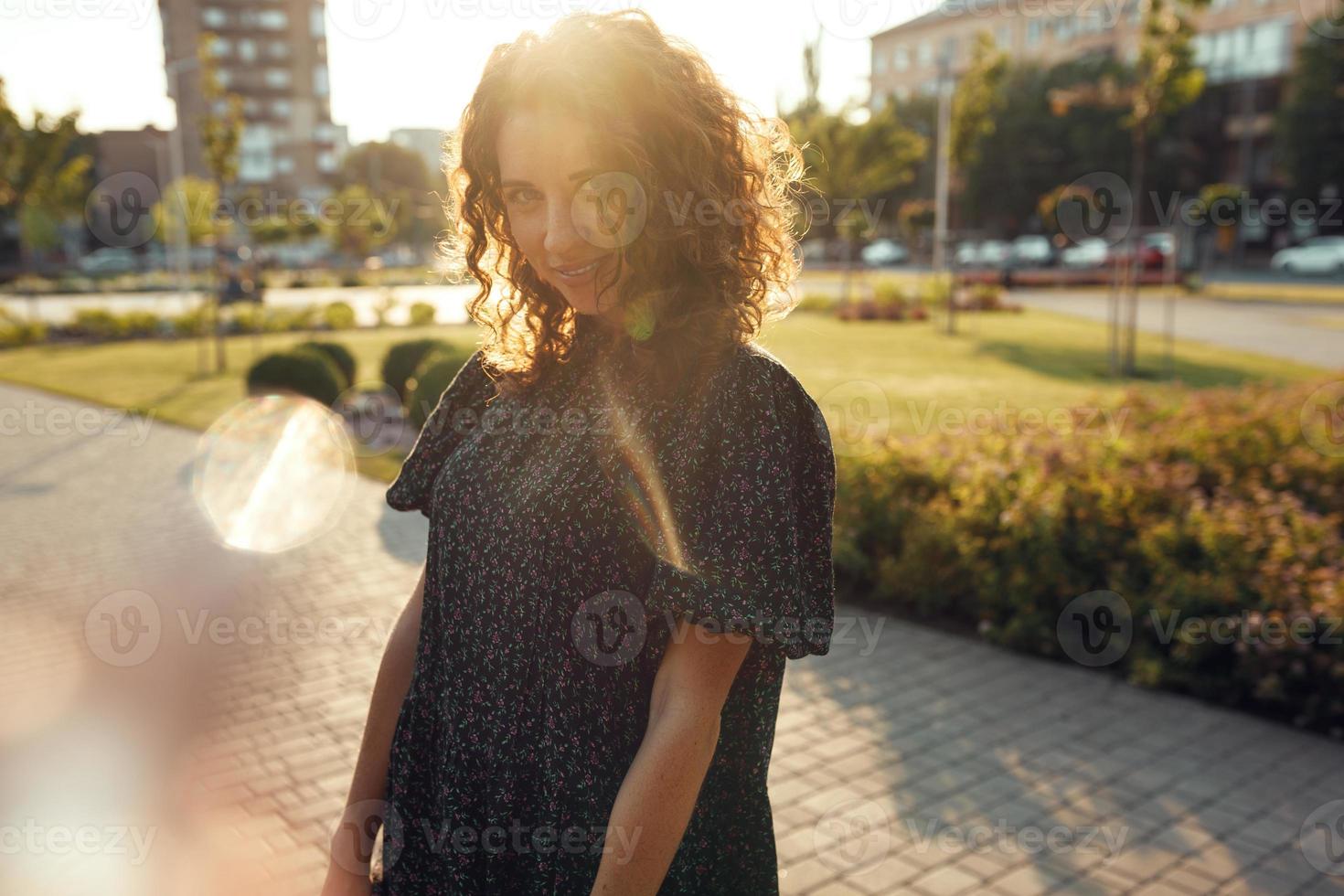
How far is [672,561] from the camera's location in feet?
4.92

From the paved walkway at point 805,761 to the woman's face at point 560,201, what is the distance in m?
2.76

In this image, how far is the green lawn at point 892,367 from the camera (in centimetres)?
1446

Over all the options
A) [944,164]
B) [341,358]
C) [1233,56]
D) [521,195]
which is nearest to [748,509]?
[521,195]

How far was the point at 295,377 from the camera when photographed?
548 inches

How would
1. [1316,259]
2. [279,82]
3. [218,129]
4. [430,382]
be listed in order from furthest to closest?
[279,82]
[1316,259]
[218,129]
[430,382]

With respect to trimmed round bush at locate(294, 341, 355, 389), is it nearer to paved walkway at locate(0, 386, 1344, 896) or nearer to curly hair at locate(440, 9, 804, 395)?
paved walkway at locate(0, 386, 1344, 896)

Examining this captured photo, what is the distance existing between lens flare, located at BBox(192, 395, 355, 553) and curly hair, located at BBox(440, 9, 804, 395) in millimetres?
7216

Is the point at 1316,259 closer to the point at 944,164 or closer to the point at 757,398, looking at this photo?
the point at 944,164

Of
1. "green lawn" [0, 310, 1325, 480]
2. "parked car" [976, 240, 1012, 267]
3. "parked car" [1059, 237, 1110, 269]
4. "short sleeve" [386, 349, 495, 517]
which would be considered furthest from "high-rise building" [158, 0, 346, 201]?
"short sleeve" [386, 349, 495, 517]

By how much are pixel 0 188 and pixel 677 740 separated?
A: 2691 cm

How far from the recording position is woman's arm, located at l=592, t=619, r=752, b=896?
1.49 metres

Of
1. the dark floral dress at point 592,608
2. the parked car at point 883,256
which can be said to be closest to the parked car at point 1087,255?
the parked car at point 883,256

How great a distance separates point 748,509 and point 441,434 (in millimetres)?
767

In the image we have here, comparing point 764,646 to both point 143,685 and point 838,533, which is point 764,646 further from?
point 838,533
